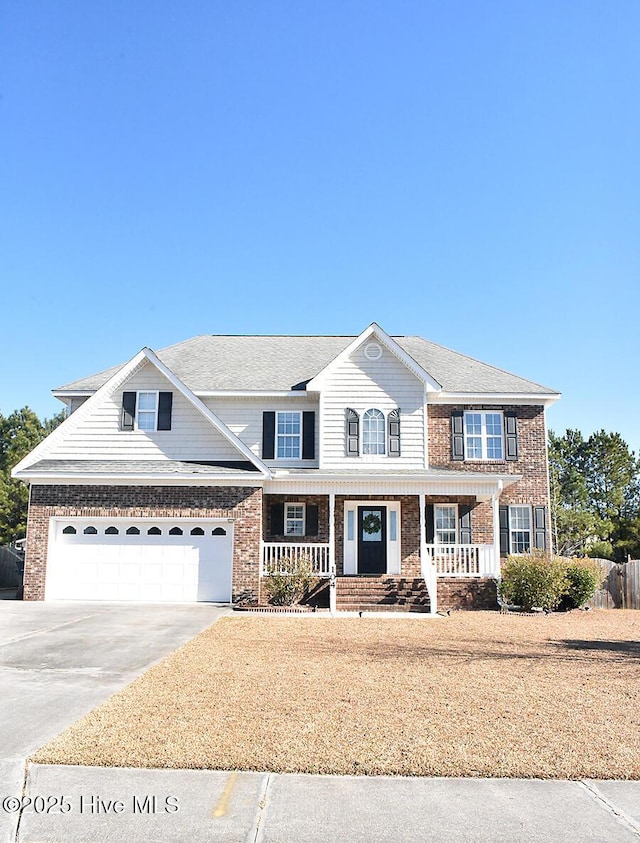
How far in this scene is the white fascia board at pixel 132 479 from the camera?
717 inches

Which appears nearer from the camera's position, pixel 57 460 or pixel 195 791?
pixel 195 791

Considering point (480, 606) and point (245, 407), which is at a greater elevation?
point (245, 407)

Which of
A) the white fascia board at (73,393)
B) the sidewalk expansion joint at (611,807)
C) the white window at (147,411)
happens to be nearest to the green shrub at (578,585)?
the white window at (147,411)

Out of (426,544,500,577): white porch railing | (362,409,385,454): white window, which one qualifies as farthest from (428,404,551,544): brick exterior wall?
(426,544,500,577): white porch railing

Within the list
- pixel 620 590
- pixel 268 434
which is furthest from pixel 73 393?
pixel 620 590

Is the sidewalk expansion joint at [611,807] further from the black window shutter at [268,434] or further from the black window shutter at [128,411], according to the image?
the black window shutter at [268,434]

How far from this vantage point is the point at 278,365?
2386cm

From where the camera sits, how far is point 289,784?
5078mm

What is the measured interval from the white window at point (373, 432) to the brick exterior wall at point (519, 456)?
1891mm

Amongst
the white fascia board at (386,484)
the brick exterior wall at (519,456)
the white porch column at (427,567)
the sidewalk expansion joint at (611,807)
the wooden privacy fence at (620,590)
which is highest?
the brick exterior wall at (519,456)

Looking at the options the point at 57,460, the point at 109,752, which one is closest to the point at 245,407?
the point at 57,460

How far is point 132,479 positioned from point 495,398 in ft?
37.9

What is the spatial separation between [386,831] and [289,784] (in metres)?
0.95

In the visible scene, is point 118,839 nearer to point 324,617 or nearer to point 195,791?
point 195,791
